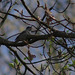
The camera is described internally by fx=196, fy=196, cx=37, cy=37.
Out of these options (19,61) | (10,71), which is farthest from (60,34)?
(10,71)

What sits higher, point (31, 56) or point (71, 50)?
point (71, 50)

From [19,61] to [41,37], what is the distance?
95 cm

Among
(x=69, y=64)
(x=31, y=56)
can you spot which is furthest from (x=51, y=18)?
(x=69, y=64)

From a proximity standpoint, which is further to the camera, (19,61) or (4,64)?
(4,64)

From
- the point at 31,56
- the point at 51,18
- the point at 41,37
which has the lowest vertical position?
the point at 31,56

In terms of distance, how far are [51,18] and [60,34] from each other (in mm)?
228

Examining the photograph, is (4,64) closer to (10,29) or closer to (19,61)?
(10,29)

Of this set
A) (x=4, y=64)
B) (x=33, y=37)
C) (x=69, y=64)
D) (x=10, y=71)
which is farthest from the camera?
(x=4, y=64)

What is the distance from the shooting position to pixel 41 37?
7.50 feet

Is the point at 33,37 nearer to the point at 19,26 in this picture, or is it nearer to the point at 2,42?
the point at 2,42

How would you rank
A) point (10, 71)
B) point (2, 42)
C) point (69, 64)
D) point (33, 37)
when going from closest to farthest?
point (33, 37) → point (2, 42) → point (69, 64) → point (10, 71)

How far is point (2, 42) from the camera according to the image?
2604 mm

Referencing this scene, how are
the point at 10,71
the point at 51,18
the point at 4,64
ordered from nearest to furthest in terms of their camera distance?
the point at 51,18
the point at 10,71
the point at 4,64

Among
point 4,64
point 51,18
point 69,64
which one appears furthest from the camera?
point 4,64
